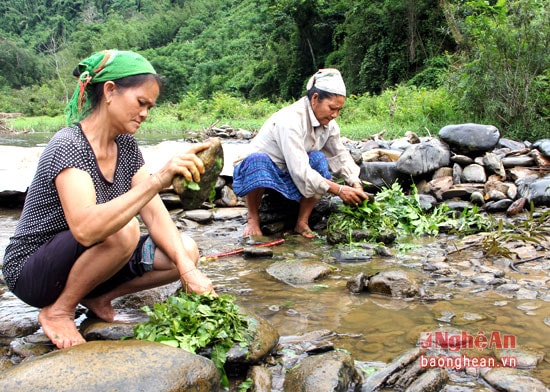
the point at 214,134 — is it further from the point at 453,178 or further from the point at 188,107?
the point at 188,107

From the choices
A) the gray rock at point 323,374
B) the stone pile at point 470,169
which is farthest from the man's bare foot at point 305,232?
the gray rock at point 323,374

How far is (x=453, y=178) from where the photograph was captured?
625 centimetres

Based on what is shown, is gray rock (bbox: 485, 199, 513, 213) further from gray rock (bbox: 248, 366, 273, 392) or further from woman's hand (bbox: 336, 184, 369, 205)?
gray rock (bbox: 248, 366, 273, 392)

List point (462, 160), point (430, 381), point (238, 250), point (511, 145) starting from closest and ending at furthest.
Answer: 1. point (430, 381)
2. point (238, 250)
3. point (462, 160)
4. point (511, 145)

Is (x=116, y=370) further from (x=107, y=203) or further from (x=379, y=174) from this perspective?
(x=379, y=174)

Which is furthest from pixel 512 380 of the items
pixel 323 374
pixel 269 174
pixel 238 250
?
pixel 269 174

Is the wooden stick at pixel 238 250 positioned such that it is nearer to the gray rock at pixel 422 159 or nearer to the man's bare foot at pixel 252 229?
the man's bare foot at pixel 252 229

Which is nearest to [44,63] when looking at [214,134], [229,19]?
[229,19]

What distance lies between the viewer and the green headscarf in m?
2.34

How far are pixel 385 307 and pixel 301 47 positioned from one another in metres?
33.0

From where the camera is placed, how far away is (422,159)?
Result: 6195mm

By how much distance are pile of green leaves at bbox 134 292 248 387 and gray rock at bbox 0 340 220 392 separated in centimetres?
16

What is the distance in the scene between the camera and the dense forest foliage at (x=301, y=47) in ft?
26.1

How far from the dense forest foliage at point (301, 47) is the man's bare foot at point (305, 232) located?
265cm
